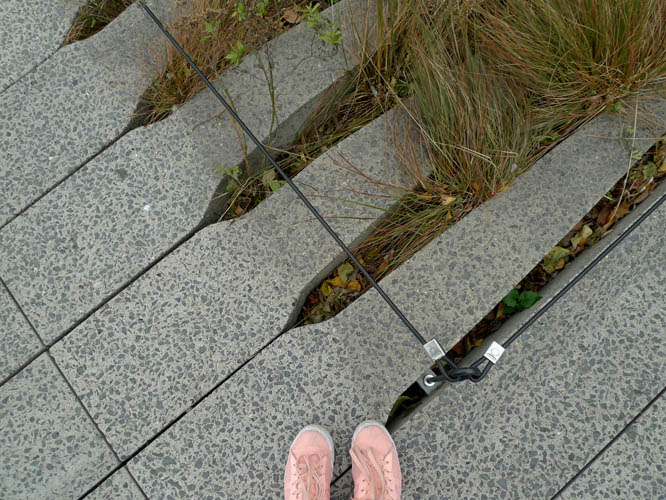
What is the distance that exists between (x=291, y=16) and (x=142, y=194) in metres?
1.05

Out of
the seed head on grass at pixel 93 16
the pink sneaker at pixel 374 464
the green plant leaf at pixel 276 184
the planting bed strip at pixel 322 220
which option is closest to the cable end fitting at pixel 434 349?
the planting bed strip at pixel 322 220

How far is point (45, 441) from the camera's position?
69.1 inches

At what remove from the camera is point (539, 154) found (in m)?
1.83

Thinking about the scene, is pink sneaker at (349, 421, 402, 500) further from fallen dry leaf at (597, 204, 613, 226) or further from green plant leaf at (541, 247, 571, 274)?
fallen dry leaf at (597, 204, 613, 226)

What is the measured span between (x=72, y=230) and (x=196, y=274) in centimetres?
57

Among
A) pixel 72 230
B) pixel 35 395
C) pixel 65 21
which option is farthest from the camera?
pixel 65 21

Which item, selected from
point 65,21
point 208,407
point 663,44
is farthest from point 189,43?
point 663,44

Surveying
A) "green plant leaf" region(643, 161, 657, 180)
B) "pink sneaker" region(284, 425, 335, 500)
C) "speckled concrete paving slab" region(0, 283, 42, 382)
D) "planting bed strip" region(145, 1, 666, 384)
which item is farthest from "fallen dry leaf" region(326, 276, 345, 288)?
"green plant leaf" region(643, 161, 657, 180)

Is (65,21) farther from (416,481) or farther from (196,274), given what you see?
(416,481)

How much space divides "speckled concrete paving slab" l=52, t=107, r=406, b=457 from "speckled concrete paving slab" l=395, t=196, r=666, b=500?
0.72m

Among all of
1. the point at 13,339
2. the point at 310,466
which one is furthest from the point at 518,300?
the point at 13,339

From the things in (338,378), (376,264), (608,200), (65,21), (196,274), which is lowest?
(608,200)

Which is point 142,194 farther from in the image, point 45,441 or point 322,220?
point 45,441

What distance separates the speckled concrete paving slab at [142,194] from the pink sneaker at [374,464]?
1.07m
